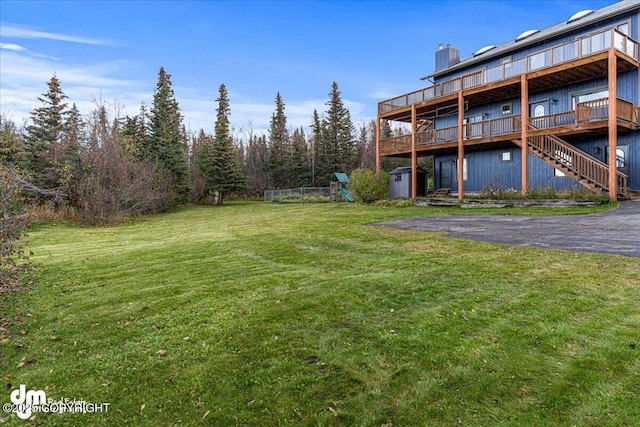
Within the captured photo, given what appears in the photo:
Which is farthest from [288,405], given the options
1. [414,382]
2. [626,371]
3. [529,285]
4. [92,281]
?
[92,281]

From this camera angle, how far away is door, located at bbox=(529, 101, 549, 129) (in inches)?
718

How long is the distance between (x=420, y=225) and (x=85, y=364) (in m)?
10.1

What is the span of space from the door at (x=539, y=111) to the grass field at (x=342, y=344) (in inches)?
575

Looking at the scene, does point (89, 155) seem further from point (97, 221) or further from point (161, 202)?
point (161, 202)

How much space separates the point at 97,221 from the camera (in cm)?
1891

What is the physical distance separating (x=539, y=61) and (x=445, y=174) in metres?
9.33

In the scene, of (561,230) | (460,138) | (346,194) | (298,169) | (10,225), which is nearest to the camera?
(10,225)

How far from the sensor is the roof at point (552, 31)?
17.5 metres

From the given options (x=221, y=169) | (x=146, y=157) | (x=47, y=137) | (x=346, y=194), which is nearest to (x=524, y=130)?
(x=346, y=194)

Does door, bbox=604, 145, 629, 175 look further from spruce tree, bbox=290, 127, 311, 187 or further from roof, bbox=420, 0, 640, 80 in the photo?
spruce tree, bbox=290, 127, 311, 187

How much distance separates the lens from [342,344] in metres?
3.46

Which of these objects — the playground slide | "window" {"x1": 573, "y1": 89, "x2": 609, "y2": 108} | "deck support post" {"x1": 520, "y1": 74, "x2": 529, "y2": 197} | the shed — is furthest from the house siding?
the playground slide

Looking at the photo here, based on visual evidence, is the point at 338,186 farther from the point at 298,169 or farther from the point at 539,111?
the point at 539,111

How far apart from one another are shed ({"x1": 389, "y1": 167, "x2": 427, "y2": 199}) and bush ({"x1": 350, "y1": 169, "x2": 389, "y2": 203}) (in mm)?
3228
